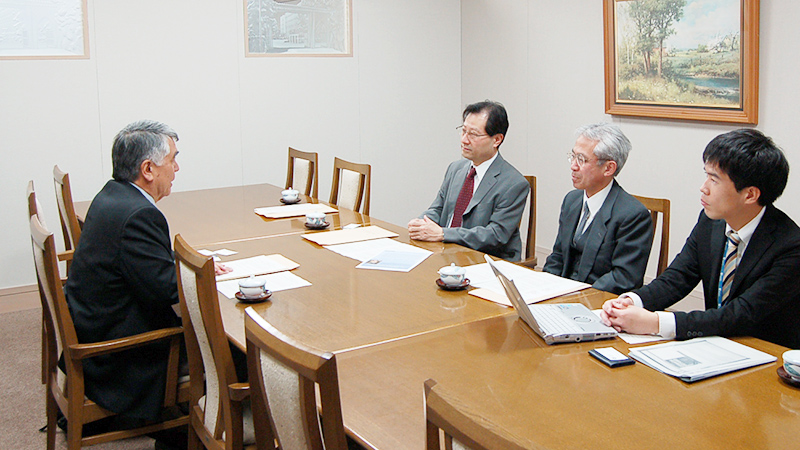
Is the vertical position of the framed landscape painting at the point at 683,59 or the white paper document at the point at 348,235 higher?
the framed landscape painting at the point at 683,59

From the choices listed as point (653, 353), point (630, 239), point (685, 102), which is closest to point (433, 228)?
point (630, 239)

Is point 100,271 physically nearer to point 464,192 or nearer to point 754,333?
point 464,192

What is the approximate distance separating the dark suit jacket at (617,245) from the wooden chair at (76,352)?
5.33 feet

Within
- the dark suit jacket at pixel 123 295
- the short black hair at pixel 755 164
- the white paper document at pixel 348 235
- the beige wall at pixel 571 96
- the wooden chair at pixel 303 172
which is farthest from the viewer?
the wooden chair at pixel 303 172

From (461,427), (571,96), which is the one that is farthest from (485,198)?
(461,427)

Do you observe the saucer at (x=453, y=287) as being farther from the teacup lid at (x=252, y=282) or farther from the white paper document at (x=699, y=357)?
the white paper document at (x=699, y=357)

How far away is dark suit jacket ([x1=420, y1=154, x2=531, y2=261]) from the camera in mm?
3598

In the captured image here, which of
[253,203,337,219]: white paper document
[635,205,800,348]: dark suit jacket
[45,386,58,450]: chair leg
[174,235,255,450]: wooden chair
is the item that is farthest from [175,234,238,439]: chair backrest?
[253,203,337,219]: white paper document

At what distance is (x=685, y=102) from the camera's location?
193 inches

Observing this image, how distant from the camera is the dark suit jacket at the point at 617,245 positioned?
293cm

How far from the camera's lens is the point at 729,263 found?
2402mm

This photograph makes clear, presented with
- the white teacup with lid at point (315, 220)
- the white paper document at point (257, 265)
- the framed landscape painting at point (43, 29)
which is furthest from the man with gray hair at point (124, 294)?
the framed landscape painting at point (43, 29)

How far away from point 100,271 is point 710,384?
2.06 m

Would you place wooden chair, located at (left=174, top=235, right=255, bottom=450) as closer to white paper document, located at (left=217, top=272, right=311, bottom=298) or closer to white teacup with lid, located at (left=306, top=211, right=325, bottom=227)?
white paper document, located at (left=217, top=272, right=311, bottom=298)
